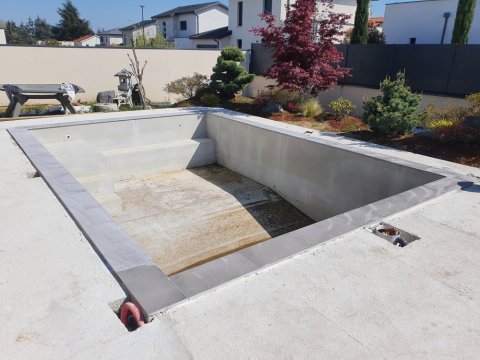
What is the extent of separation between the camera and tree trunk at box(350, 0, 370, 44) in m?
13.2

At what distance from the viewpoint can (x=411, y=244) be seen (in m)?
3.12

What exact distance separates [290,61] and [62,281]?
802 centimetres

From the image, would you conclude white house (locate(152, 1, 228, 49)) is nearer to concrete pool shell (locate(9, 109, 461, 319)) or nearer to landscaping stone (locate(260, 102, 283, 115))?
landscaping stone (locate(260, 102, 283, 115))

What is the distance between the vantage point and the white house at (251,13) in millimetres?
20531

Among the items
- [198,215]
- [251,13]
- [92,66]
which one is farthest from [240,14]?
[198,215]

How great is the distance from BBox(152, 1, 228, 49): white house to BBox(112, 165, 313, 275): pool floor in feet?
75.9

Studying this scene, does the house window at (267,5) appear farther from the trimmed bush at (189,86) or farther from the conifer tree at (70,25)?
the conifer tree at (70,25)

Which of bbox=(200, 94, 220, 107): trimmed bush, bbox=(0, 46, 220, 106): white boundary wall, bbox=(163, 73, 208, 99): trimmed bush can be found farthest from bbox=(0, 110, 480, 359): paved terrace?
bbox=(0, 46, 220, 106): white boundary wall

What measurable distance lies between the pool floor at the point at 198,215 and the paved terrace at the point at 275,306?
2684mm

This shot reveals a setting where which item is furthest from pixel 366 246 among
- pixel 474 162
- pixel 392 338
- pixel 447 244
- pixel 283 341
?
pixel 474 162

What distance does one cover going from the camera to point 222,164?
30.8 ft

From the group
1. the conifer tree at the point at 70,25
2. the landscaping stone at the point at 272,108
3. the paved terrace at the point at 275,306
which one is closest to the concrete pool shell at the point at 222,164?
the paved terrace at the point at 275,306

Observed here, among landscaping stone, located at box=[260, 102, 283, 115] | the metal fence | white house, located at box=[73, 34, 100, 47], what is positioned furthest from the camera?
white house, located at box=[73, 34, 100, 47]

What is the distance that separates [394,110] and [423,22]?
1216cm
